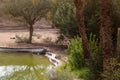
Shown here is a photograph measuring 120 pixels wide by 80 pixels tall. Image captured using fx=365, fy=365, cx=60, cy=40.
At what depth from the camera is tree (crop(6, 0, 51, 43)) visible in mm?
31406

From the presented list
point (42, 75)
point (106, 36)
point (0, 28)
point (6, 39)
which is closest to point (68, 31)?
point (6, 39)

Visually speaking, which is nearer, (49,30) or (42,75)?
(42,75)

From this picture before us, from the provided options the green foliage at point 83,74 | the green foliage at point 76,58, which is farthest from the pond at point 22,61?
the green foliage at point 83,74

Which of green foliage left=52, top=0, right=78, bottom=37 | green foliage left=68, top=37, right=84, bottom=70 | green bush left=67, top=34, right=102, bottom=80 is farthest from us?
green foliage left=52, top=0, right=78, bottom=37

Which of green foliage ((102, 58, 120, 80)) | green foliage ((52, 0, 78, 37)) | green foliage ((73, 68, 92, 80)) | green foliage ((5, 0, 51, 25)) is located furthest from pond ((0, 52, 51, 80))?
green foliage ((102, 58, 120, 80))

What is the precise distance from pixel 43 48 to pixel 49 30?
1570cm

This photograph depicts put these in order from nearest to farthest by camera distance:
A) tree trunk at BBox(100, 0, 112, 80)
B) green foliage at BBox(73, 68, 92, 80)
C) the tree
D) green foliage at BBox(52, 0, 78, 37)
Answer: tree trunk at BBox(100, 0, 112, 80)
green foliage at BBox(73, 68, 92, 80)
green foliage at BBox(52, 0, 78, 37)
the tree

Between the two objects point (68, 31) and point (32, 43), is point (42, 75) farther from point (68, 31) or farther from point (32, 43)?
point (32, 43)

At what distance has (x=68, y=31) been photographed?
28844mm

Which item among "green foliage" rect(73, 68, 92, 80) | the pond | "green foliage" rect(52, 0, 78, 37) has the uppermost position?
"green foliage" rect(52, 0, 78, 37)

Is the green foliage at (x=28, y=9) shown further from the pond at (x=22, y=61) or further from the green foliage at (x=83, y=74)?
the green foliage at (x=83, y=74)

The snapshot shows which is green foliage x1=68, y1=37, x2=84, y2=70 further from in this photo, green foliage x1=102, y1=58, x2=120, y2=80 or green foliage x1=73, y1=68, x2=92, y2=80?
green foliage x1=102, y1=58, x2=120, y2=80

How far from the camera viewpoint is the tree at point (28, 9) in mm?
31406

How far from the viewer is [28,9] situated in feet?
105
